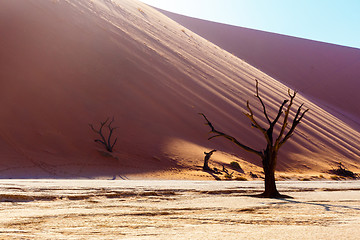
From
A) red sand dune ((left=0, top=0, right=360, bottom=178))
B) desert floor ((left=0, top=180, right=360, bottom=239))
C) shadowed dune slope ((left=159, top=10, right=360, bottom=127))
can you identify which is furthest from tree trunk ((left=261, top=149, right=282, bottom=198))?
shadowed dune slope ((left=159, top=10, right=360, bottom=127))

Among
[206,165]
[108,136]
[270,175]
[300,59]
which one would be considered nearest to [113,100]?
[108,136]

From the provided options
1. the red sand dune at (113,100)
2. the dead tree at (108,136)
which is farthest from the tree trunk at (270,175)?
the dead tree at (108,136)

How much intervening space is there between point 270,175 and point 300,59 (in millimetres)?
55473

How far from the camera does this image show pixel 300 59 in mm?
62812

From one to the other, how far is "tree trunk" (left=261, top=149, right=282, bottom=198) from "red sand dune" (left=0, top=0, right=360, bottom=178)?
28.6 feet

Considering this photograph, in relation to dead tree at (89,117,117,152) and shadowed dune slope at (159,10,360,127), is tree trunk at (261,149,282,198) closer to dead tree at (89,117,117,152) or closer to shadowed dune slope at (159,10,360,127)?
dead tree at (89,117,117,152)

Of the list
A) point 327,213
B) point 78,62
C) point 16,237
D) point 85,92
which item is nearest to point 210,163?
point 85,92

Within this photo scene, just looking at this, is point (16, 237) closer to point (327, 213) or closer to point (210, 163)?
point (327, 213)

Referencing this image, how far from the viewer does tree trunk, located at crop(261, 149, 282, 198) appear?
33.0ft

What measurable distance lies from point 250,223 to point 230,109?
22141mm

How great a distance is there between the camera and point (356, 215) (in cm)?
652

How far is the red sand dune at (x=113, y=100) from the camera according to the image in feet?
62.8

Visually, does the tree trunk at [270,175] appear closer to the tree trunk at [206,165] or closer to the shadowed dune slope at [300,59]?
the tree trunk at [206,165]

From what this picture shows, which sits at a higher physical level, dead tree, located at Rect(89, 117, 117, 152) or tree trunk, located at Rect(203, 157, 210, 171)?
Answer: dead tree, located at Rect(89, 117, 117, 152)
